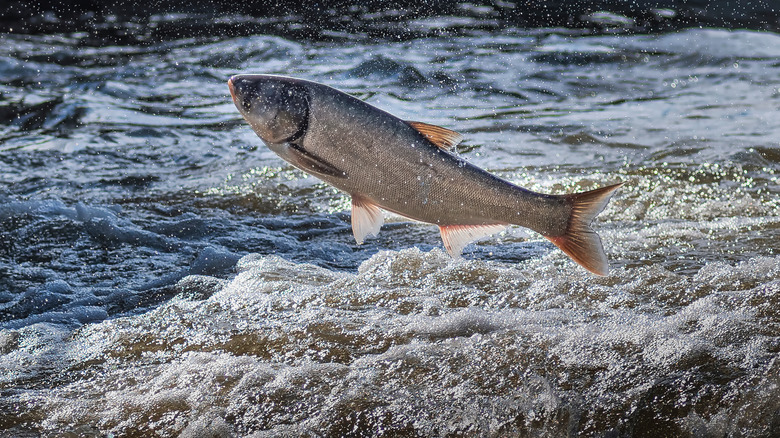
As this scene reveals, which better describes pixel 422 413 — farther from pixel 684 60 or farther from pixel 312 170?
pixel 684 60

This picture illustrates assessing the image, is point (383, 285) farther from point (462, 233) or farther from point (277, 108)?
point (277, 108)

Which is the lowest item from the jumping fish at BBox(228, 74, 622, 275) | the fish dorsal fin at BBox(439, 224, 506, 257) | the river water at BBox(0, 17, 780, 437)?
the river water at BBox(0, 17, 780, 437)

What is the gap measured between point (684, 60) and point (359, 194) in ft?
27.1

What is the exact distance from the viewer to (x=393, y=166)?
8.29ft

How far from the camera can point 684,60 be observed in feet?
31.9

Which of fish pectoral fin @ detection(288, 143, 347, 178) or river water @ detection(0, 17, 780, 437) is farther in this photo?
river water @ detection(0, 17, 780, 437)

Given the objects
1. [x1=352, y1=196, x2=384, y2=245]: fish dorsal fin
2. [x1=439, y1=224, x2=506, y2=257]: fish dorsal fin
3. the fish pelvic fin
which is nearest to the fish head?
[x1=352, y1=196, x2=384, y2=245]: fish dorsal fin

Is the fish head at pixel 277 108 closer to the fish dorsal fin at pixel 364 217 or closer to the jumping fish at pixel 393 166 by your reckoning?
the jumping fish at pixel 393 166

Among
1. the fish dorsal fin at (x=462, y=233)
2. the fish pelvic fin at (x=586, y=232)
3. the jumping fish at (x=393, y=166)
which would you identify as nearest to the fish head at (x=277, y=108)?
the jumping fish at (x=393, y=166)

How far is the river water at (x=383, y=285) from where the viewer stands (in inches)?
107

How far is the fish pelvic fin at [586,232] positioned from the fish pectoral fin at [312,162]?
2.49ft

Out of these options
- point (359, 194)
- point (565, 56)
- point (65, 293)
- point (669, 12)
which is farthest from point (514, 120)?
point (669, 12)

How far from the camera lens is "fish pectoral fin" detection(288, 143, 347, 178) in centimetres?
251

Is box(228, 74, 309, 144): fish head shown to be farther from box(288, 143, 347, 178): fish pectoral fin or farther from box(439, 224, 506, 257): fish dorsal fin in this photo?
box(439, 224, 506, 257): fish dorsal fin
